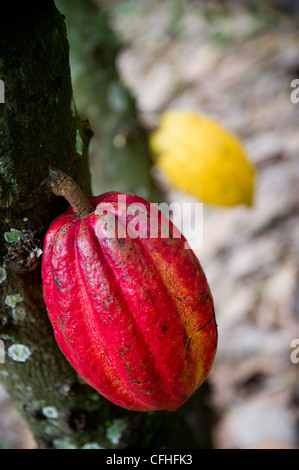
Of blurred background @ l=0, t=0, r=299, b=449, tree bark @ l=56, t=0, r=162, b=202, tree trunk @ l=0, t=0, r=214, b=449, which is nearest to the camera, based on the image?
tree trunk @ l=0, t=0, r=214, b=449

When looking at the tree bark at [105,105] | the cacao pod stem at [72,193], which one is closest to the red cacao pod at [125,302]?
the cacao pod stem at [72,193]

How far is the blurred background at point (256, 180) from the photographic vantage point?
5.66 ft

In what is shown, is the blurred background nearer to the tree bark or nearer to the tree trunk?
the tree bark

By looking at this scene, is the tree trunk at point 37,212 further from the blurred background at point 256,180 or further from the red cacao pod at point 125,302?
the blurred background at point 256,180

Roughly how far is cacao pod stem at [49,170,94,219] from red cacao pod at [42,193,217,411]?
0.4 inches

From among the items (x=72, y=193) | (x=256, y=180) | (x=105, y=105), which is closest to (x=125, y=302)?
(x=72, y=193)

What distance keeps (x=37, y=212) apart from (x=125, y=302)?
0.16 m

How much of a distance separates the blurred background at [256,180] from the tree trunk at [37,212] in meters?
0.91

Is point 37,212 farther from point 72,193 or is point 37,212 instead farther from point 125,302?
point 125,302

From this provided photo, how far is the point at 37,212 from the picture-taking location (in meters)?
0.62

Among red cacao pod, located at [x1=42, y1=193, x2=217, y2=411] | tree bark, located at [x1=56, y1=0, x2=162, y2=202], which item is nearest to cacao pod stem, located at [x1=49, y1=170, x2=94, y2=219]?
red cacao pod, located at [x1=42, y1=193, x2=217, y2=411]

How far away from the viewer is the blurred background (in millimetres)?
1726

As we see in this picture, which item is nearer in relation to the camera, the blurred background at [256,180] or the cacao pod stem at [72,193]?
the cacao pod stem at [72,193]
